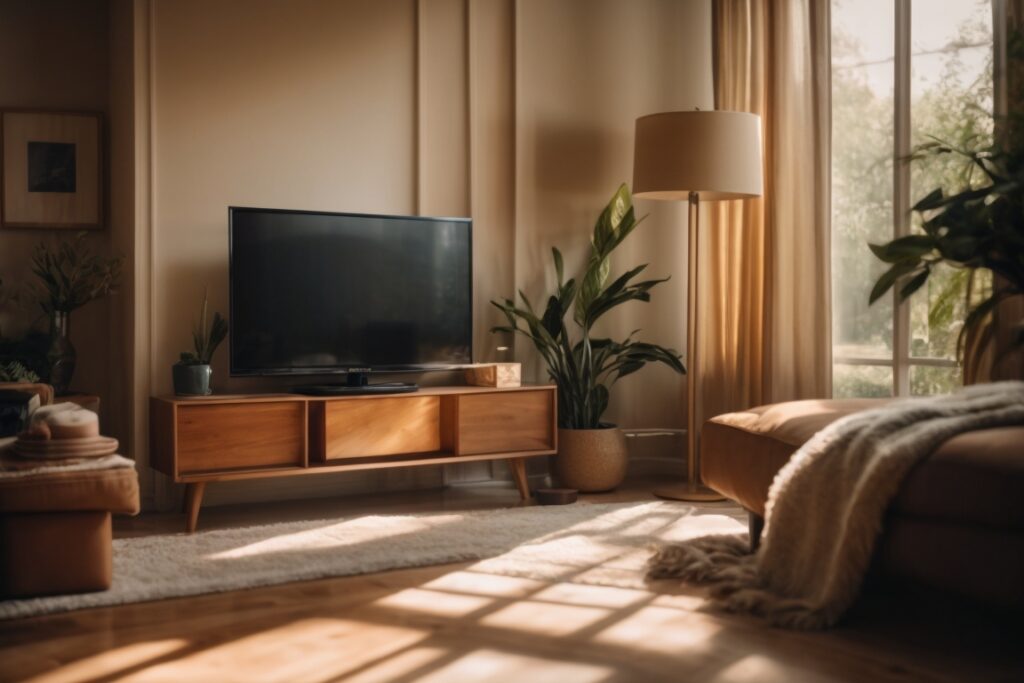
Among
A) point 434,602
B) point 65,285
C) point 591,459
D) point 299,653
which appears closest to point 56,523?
point 299,653

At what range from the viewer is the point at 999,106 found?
3.63m

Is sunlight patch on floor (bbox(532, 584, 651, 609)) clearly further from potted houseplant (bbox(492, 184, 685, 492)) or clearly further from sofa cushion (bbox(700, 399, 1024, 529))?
potted houseplant (bbox(492, 184, 685, 492))

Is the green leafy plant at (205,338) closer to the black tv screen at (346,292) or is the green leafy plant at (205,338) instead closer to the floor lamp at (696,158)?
the black tv screen at (346,292)

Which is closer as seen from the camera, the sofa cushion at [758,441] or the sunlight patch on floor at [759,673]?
the sunlight patch on floor at [759,673]

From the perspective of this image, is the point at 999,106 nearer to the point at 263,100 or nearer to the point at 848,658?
the point at 848,658

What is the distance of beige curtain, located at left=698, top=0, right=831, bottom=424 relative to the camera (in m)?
4.22

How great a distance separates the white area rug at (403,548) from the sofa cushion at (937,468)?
43 centimetres

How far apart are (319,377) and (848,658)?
2.52 metres

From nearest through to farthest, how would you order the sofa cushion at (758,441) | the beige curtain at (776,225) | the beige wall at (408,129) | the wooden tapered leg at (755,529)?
1. the sofa cushion at (758,441)
2. the wooden tapered leg at (755,529)
3. the beige wall at (408,129)
4. the beige curtain at (776,225)

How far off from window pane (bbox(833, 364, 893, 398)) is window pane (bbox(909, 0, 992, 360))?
0.14m

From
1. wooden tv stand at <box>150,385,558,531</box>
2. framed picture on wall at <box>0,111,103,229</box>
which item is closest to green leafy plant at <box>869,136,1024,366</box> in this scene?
wooden tv stand at <box>150,385,558,531</box>

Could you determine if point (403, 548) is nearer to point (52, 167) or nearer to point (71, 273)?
point (71, 273)

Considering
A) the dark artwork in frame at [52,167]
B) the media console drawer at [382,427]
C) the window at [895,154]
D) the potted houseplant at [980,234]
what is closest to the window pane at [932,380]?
the window at [895,154]

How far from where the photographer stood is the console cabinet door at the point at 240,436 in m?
3.44
